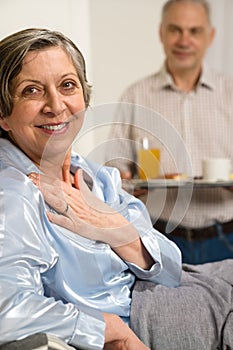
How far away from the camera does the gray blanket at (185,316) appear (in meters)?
1.17

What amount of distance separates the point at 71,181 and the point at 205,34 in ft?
6.64

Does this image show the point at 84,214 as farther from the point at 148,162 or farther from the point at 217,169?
the point at 148,162

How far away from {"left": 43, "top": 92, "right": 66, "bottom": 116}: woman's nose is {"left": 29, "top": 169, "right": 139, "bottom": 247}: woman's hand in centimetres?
12

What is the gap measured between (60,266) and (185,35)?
217cm

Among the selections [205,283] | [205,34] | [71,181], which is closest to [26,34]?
[71,181]

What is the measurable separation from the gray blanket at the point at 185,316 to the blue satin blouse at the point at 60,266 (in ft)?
0.13

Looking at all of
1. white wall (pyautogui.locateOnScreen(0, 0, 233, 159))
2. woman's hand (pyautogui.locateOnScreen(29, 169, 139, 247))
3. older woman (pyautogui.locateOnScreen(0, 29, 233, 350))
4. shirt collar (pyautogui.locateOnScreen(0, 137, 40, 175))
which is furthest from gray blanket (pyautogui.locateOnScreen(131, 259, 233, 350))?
white wall (pyautogui.locateOnScreen(0, 0, 233, 159))

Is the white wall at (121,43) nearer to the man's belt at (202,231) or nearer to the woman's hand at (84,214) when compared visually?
the man's belt at (202,231)

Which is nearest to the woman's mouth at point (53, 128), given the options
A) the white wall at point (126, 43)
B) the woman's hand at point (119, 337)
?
the woman's hand at point (119, 337)

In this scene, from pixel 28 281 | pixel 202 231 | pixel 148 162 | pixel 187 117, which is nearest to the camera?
pixel 28 281

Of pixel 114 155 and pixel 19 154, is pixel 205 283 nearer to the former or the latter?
pixel 19 154

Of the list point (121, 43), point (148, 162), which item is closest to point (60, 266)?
point (148, 162)

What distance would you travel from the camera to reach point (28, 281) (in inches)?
41.1

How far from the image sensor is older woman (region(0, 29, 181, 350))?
104 cm
